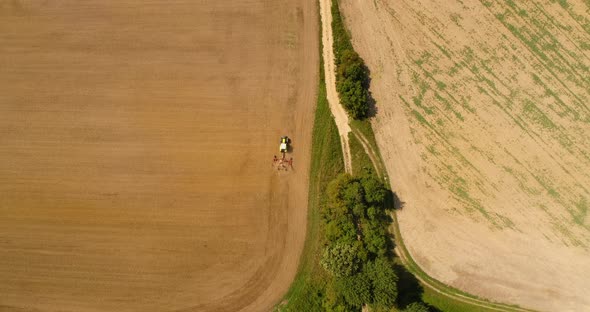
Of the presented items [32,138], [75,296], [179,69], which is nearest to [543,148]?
[179,69]

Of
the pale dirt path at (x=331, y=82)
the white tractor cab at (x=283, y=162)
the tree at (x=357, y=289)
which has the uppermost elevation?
the pale dirt path at (x=331, y=82)

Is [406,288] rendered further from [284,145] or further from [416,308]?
[284,145]

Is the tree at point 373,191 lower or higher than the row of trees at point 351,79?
lower

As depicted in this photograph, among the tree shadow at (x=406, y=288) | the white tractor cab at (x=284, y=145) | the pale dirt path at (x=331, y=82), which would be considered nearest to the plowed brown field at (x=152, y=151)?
the white tractor cab at (x=284, y=145)

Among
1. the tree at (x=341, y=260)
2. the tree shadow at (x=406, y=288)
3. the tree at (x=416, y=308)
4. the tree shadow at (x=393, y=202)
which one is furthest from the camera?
the tree shadow at (x=393, y=202)

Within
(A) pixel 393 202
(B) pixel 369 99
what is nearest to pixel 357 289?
(A) pixel 393 202

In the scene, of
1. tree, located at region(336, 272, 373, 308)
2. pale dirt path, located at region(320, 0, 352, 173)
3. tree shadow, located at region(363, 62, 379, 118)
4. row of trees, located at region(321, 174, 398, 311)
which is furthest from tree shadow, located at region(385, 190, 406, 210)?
tree shadow, located at region(363, 62, 379, 118)

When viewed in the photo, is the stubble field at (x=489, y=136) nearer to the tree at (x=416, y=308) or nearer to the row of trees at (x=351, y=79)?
the row of trees at (x=351, y=79)
